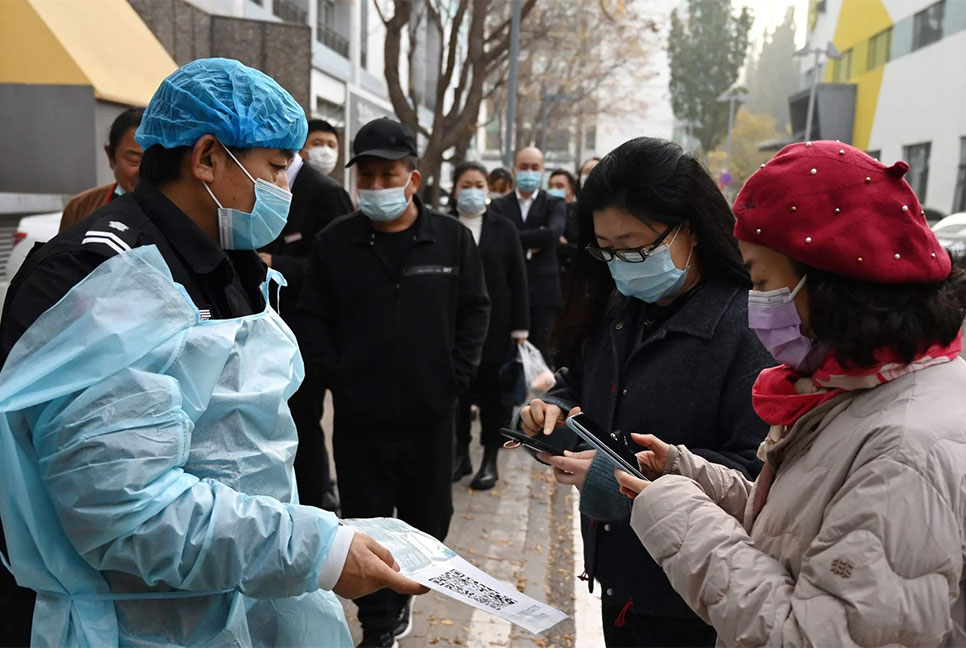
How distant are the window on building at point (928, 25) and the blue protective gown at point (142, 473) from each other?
29576 mm

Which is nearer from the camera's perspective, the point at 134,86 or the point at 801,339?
the point at 801,339

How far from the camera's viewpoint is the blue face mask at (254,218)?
1.94m

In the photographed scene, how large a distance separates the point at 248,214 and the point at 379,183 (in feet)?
6.28

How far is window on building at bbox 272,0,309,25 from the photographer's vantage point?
57.8 feet

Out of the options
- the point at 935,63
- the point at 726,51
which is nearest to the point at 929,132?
the point at 935,63

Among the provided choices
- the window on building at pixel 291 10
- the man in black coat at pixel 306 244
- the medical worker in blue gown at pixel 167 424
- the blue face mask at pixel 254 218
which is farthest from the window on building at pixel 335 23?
the medical worker in blue gown at pixel 167 424

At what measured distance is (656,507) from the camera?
66.3 inches

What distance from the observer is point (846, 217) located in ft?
4.87

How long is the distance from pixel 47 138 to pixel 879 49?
31.3 meters

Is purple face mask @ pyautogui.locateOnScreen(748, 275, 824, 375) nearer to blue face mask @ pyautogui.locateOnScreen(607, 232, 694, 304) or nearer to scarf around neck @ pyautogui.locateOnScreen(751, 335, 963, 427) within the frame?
scarf around neck @ pyautogui.locateOnScreen(751, 335, 963, 427)

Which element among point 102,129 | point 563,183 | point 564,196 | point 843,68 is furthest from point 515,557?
point 843,68

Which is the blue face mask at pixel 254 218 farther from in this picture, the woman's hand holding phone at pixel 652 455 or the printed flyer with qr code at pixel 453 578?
the woman's hand holding phone at pixel 652 455

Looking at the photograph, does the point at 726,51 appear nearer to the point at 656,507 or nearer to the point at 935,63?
the point at 935,63

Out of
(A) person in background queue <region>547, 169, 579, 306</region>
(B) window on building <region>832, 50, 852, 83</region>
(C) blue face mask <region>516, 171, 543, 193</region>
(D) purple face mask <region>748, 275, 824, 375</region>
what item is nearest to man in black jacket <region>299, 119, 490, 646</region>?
(D) purple face mask <region>748, 275, 824, 375</region>
